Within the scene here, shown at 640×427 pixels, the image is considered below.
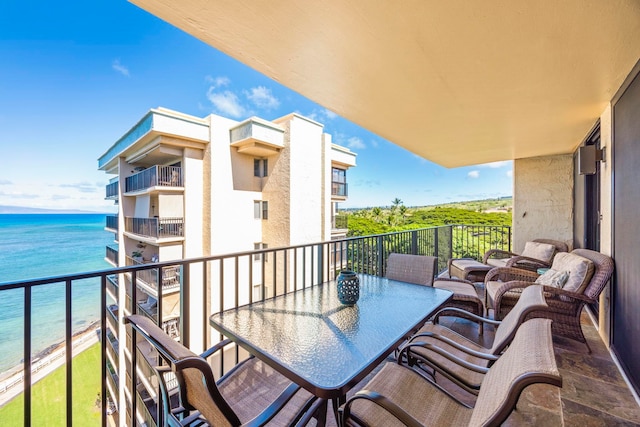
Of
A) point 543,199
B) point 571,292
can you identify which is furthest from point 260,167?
point 571,292

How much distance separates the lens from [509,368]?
0.98 meters

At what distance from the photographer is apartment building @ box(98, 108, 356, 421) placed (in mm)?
9961

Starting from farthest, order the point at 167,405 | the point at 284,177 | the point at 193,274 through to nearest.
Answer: the point at 284,177 < the point at 193,274 < the point at 167,405

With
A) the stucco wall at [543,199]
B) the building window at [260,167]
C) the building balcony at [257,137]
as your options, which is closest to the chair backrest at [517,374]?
the stucco wall at [543,199]

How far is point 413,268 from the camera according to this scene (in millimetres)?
2836

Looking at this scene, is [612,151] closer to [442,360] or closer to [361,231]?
[442,360]

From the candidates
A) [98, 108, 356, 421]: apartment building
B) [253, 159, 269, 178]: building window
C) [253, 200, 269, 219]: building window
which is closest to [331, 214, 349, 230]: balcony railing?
[98, 108, 356, 421]: apartment building

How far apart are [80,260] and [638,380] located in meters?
28.6

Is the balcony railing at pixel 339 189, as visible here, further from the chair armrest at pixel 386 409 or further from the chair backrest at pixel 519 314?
the chair armrest at pixel 386 409

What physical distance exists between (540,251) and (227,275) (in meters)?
9.78

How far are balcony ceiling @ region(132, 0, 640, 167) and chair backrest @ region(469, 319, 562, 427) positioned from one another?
1.66m

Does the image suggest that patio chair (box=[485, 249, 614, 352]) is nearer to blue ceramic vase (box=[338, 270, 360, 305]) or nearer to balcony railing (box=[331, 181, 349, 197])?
blue ceramic vase (box=[338, 270, 360, 305])

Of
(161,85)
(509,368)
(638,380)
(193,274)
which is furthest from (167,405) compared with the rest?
(161,85)

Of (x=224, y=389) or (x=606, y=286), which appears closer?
(x=224, y=389)
